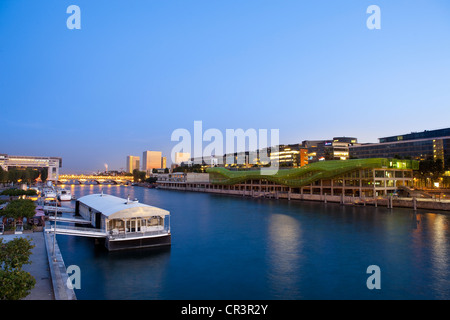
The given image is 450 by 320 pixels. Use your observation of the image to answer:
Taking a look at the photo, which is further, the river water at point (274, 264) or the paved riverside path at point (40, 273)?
the river water at point (274, 264)

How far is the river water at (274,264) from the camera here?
728 inches

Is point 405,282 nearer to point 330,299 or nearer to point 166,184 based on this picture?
point 330,299

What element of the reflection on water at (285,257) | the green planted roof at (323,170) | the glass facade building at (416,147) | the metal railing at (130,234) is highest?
the glass facade building at (416,147)

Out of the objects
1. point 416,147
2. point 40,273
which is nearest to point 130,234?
point 40,273

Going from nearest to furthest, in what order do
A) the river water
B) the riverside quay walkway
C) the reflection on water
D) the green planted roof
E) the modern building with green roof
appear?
the river water → the reflection on water → the riverside quay walkway → the green planted roof → the modern building with green roof

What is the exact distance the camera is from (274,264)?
947 inches

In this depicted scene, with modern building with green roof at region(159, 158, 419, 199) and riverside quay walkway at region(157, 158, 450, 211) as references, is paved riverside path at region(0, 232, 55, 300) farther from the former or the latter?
modern building with green roof at region(159, 158, 419, 199)

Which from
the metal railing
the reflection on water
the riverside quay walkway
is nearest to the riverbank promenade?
the metal railing

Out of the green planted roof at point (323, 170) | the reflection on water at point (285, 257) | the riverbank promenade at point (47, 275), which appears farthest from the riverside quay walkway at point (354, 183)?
the riverbank promenade at point (47, 275)

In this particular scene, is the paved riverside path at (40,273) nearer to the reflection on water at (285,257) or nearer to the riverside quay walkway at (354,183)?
the reflection on water at (285,257)

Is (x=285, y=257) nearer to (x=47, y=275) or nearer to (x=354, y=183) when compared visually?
(x=47, y=275)

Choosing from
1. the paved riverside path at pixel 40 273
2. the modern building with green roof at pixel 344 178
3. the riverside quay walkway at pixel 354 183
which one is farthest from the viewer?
the modern building with green roof at pixel 344 178

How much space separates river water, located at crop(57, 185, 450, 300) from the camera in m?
18.5
